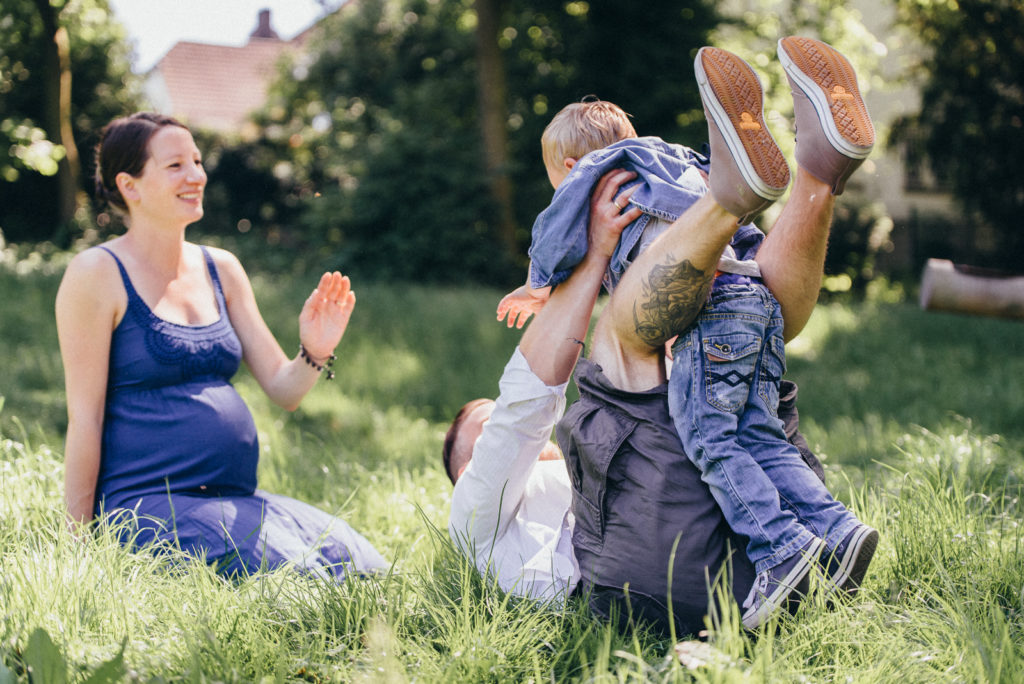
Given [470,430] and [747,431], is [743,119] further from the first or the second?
[470,430]

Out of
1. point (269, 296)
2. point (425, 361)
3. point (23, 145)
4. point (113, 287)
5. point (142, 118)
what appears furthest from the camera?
point (23, 145)

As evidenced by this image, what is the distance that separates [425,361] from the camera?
7719mm

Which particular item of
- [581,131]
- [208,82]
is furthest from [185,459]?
[208,82]

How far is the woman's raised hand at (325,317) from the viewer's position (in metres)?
3.49

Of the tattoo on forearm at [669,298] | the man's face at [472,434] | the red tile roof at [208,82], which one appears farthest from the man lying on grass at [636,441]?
the red tile roof at [208,82]

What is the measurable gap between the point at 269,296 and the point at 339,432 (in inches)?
154

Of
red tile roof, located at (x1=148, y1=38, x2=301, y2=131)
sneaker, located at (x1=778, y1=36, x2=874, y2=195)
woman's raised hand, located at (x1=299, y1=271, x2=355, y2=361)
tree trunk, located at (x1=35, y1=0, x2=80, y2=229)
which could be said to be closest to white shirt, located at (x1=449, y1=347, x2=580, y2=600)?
sneaker, located at (x1=778, y1=36, x2=874, y2=195)

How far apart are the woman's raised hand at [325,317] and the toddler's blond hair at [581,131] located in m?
1.18

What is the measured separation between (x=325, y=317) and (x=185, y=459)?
30.8 inches

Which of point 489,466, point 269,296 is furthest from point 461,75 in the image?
point 489,466

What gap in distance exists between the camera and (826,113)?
7.15 ft

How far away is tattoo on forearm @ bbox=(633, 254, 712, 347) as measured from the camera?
2.16m

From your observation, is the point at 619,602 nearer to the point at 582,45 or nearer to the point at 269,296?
the point at 269,296

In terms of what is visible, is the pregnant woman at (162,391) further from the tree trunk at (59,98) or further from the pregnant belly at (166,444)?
the tree trunk at (59,98)
